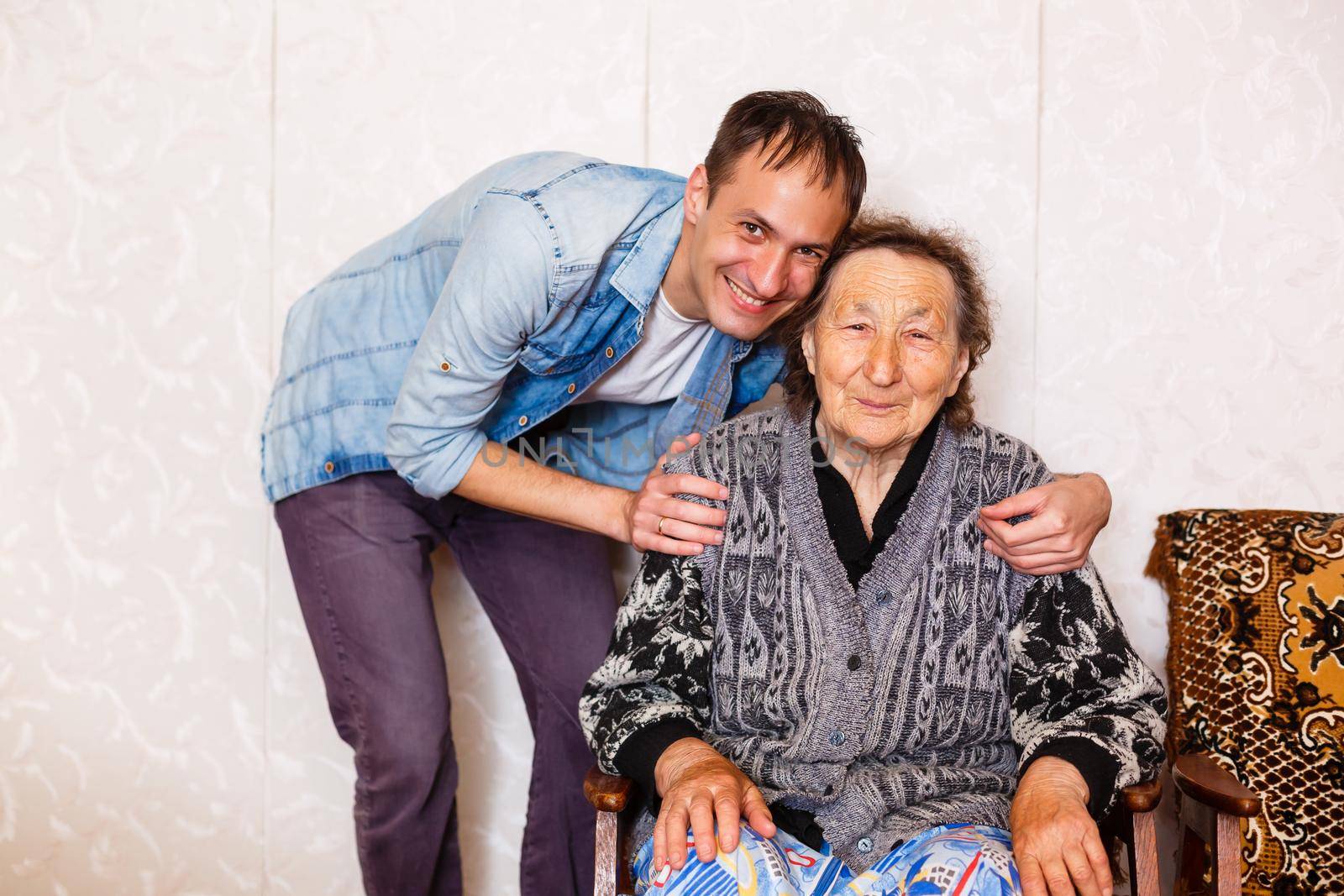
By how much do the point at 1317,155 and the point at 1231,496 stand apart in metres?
0.77

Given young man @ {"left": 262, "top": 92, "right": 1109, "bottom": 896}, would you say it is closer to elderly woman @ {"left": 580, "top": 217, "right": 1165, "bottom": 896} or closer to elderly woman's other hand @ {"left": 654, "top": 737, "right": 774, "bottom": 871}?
elderly woman @ {"left": 580, "top": 217, "right": 1165, "bottom": 896}

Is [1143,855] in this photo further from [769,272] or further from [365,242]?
[365,242]

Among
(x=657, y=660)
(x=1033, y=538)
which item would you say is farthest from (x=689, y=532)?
(x=1033, y=538)

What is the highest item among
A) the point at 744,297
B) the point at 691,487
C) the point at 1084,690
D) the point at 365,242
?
the point at 365,242

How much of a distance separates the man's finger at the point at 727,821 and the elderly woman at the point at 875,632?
0.08 m

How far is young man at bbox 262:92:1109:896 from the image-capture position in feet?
5.68

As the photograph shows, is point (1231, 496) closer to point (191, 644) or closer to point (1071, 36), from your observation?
point (1071, 36)

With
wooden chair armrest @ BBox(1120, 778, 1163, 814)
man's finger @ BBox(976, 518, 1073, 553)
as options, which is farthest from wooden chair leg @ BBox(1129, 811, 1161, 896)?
man's finger @ BBox(976, 518, 1073, 553)

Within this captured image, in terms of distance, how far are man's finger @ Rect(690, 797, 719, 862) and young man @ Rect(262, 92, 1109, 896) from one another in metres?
0.44

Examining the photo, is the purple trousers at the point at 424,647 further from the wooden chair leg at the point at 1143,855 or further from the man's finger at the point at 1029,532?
the wooden chair leg at the point at 1143,855

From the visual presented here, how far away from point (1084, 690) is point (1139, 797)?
0.17m

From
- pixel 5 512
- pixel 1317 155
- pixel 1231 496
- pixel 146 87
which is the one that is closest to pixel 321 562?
pixel 5 512

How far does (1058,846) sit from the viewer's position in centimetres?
140

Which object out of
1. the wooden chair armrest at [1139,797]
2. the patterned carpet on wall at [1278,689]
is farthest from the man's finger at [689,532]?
the patterned carpet on wall at [1278,689]
